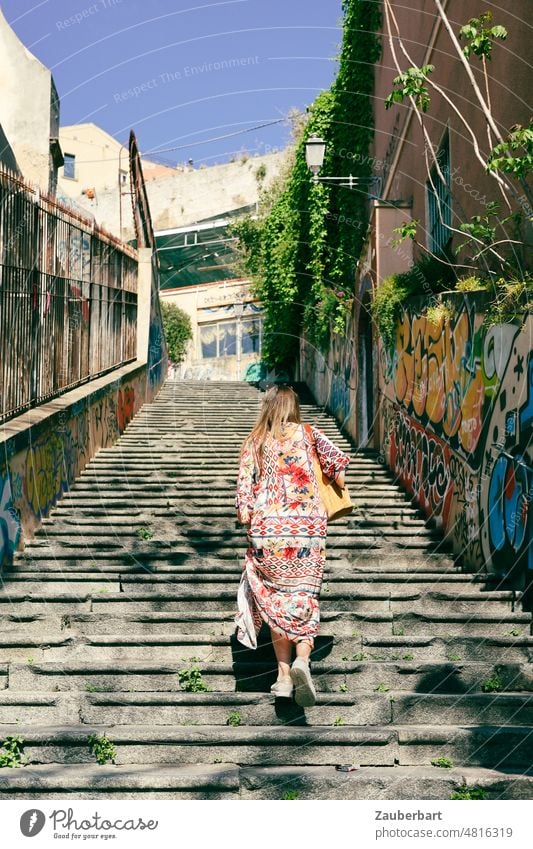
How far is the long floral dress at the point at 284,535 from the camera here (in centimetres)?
568

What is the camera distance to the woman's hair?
605cm

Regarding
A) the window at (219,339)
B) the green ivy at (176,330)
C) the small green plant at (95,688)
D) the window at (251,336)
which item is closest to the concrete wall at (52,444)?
the small green plant at (95,688)

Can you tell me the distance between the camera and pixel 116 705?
5.55 meters

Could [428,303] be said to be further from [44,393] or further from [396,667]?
[396,667]

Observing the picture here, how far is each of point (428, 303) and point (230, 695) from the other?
5.83 meters

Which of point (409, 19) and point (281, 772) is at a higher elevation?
point (409, 19)

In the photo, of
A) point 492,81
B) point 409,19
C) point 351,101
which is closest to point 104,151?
point 351,101

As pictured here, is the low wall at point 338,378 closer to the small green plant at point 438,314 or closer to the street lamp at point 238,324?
the small green plant at point 438,314

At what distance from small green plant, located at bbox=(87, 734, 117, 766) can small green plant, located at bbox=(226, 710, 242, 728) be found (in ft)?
2.21

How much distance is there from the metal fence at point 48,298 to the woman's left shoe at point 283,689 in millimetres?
3819

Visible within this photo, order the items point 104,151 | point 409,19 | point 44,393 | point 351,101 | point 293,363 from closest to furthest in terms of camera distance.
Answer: point 44,393
point 409,19
point 351,101
point 293,363
point 104,151

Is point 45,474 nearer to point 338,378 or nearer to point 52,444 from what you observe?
point 52,444

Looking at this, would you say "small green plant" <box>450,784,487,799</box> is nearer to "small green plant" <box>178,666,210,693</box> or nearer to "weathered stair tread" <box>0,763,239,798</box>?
"weathered stair tread" <box>0,763,239,798</box>

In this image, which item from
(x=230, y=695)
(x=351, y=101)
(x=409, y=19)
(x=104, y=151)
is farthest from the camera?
(x=104, y=151)
